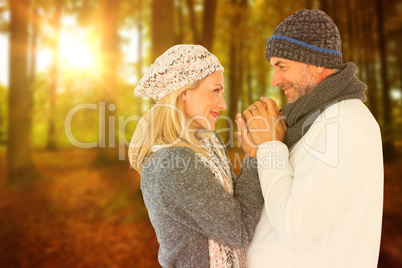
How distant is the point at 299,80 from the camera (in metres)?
1.60

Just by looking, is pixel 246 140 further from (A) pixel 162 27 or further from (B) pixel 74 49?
(B) pixel 74 49

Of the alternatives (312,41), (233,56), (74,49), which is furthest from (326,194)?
(233,56)

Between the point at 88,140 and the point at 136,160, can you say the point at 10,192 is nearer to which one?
the point at 88,140

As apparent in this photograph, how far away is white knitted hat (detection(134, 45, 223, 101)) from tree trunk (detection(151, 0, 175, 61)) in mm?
2830

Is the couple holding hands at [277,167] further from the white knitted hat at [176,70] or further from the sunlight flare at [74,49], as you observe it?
the sunlight flare at [74,49]

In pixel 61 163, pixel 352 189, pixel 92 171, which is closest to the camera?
pixel 352 189

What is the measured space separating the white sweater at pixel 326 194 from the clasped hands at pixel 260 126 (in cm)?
6

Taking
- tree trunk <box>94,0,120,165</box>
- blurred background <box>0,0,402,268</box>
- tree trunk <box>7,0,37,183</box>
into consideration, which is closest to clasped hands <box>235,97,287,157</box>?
blurred background <box>0,0,402,268</box>

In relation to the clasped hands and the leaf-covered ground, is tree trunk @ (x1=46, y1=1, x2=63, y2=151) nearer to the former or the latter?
the leaf-covered ground

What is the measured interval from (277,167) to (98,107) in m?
5.56

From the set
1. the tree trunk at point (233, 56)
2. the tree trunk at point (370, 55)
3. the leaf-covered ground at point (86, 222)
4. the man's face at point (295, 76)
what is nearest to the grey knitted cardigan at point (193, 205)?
the man's face at point (295, 76)

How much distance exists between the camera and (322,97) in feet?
4.83

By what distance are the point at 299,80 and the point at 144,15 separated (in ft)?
25.9

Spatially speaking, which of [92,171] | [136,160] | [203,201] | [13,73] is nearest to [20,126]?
[13,73]
